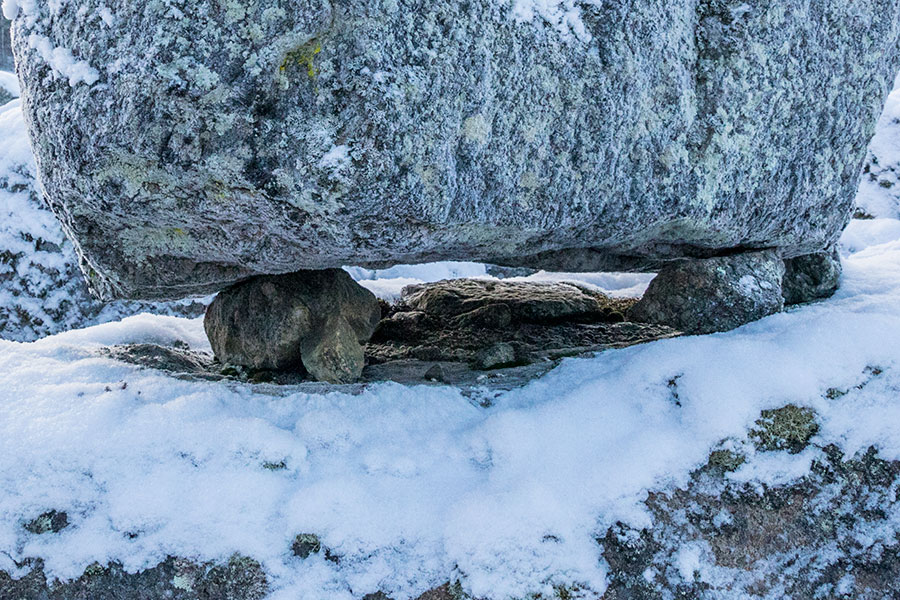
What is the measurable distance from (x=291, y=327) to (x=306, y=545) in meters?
1.11

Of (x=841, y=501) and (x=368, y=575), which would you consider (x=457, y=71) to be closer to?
(x=368, y=575)

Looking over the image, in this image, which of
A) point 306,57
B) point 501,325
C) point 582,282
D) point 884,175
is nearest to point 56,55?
point 306,57

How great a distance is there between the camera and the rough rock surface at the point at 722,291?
2.97 m

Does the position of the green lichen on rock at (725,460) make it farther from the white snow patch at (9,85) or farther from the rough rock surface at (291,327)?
the white snow patch at (9,85)

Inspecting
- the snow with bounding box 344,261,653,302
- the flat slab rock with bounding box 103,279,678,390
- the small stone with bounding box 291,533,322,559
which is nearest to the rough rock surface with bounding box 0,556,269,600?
the small stone with bounding box 291,533,322,559

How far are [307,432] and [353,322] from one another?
2.98 ft

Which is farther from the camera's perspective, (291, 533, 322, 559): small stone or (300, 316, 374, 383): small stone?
(300, 316, 374, 383): small stone

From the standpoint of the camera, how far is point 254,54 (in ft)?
6.07

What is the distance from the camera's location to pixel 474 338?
3375 mm

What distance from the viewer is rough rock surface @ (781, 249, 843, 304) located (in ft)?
11.2

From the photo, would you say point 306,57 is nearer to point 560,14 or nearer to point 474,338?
point 560,14

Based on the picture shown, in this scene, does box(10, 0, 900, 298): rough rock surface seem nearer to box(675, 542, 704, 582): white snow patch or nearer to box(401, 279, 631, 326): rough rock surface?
box(401, 279, 631, 326): rough rock surface

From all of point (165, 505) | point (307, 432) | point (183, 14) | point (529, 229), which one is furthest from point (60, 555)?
point (529, 229)

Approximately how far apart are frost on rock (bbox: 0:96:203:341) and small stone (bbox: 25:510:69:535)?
3581mm
